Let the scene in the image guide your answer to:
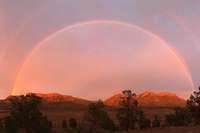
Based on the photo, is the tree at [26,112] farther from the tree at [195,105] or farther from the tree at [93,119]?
the tree at [195,105]

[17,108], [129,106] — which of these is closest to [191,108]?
[129,106]

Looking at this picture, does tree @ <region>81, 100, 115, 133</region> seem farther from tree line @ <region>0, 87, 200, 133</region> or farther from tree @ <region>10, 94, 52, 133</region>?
tree @ <region>10, 94, 52, 133</region>

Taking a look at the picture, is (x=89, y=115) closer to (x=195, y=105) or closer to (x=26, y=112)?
(x=26, y=112)

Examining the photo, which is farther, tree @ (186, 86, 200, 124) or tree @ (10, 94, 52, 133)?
tree @ (186, 86, 200, 124)

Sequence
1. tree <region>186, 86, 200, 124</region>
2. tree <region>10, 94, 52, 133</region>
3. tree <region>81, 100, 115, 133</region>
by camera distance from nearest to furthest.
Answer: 1. tree <region>10, 94, 52, 133</region>
2. tree <region>81, 100, 115, 133</region>
3. tree <region>186, 86, 200, 124</region>

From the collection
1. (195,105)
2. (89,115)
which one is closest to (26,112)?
(89,115)

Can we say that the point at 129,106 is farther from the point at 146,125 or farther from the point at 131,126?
the point at 146,125

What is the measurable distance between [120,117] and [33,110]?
21184 mm

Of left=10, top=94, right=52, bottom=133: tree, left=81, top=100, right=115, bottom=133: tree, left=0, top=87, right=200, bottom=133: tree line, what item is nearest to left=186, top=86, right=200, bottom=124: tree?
left=0, top=87, right=200, bottom=133: tree line

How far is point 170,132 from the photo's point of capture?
29328mm

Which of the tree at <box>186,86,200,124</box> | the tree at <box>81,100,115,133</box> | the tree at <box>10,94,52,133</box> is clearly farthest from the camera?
the tree at <box>186,86,200,124</box>

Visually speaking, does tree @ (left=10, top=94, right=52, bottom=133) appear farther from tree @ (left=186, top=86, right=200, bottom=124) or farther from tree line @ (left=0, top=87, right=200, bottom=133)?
tree @ (left=186, top=86, right=200, bottom=124)

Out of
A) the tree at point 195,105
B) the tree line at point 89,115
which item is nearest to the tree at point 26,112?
the tree line at point 89,115

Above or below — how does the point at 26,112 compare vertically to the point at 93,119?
above
